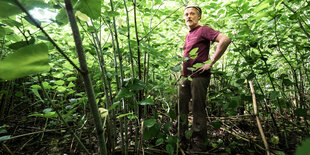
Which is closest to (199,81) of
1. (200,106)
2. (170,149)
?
(200,106)

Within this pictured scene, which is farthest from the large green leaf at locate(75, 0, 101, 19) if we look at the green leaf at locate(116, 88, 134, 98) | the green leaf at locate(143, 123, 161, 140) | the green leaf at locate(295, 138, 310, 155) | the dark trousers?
the dark trousers

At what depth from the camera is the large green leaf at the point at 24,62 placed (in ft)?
0.94

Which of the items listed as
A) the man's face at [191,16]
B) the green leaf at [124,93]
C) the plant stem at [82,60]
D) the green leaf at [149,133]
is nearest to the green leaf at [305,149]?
the plant stem at [82,60]

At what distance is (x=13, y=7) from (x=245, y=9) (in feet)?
5.24

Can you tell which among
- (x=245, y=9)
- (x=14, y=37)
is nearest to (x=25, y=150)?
(x=14, y=37)

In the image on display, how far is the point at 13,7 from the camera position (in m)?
0.36

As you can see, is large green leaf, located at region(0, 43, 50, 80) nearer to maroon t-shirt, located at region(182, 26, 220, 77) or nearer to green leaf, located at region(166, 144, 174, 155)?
green leaf, located at region(166, 144, 174, 155)

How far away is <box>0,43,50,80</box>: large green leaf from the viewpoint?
0.94 ft

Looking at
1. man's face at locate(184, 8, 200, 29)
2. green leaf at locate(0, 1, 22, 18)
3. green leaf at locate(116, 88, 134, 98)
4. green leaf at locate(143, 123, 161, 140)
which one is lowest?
green leaf at locate(143, 123, 161, 140)

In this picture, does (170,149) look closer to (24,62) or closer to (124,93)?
(124,93)

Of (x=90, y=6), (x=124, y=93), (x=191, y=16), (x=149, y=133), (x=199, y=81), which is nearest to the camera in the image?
(x=90, y=6)

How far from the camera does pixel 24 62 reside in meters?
0.31

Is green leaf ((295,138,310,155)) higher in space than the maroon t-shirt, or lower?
lower

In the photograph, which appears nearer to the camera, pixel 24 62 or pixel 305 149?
pixel 305 149
